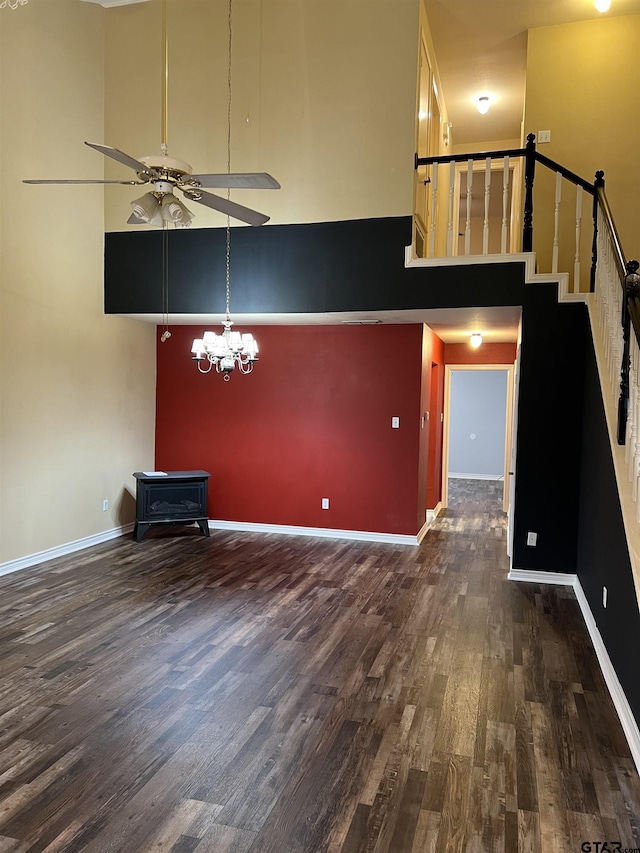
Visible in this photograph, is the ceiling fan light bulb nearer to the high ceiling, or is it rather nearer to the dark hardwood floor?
the dark hardwood floor

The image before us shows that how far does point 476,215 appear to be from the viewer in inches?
427

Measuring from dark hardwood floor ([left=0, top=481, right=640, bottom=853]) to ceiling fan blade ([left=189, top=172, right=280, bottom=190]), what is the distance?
2.62 metres

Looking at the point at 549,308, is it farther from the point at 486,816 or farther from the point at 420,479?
the point at 486,816

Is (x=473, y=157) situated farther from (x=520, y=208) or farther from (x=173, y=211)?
(x=173, y=211)

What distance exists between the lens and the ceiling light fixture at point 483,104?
24.4 ft

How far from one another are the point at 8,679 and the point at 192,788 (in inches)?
58.1


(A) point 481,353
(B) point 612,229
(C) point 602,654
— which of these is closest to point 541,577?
(C) point 602,654

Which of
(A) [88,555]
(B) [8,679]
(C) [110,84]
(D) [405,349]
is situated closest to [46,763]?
(B) [8,679]

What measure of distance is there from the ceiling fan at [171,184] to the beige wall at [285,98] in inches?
90.6

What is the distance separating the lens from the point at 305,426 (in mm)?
6797

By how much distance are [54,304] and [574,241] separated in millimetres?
4929

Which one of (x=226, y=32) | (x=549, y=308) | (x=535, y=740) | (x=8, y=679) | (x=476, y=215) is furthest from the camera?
(x=476, y=215)

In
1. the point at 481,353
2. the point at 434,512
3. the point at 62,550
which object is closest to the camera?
the point at 62,550

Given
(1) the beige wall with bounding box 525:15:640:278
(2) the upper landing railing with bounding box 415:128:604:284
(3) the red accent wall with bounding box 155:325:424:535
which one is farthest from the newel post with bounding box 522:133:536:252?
(3) the red accent wall with bounding box 155:325:424:535
